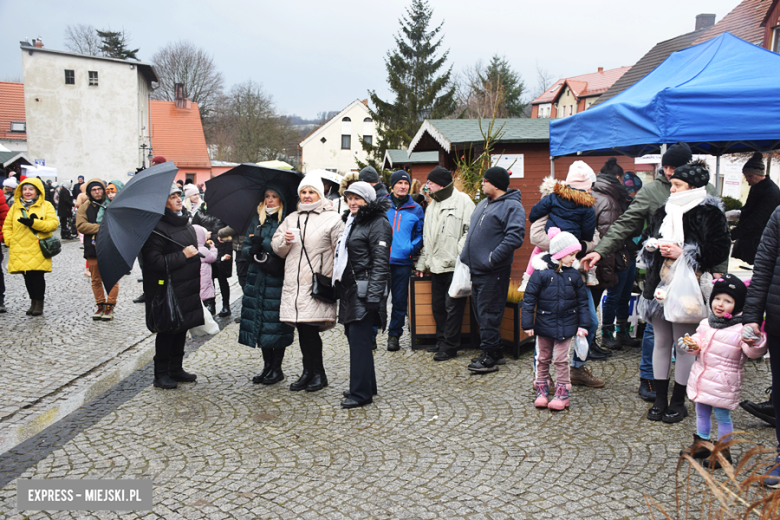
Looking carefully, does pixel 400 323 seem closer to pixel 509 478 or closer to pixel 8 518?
pixel 509 478

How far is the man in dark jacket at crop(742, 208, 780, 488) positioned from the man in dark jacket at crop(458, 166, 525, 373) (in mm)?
2243

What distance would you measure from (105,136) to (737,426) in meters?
40.5

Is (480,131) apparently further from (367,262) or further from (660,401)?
(660,401)

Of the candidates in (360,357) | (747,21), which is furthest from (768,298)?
(747,21)

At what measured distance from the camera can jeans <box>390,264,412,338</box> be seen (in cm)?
698

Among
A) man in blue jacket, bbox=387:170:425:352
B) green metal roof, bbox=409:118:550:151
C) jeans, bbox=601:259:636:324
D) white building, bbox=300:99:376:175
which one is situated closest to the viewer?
jeans, bbox=601:259:636:324

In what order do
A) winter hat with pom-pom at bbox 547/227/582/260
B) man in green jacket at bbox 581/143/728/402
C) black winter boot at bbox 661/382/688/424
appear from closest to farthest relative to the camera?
black winter boot at bbox 661/382/688/424
winter hat with pom-pom at bbox 547/227/582/260
man in green jacket at bbox 581/143/728/402

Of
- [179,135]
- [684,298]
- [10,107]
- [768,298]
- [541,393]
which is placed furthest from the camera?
[179,135]

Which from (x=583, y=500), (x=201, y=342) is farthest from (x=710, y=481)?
(x=201, y=342)

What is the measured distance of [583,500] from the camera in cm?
347

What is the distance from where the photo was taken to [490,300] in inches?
230

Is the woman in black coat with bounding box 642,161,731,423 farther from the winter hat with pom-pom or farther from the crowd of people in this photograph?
the winter hat with pom-pom

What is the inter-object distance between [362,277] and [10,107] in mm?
49989

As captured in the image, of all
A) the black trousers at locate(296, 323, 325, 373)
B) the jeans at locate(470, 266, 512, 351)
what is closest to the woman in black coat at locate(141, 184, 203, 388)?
the black trousers at locate(296, 323, 325, 373)
